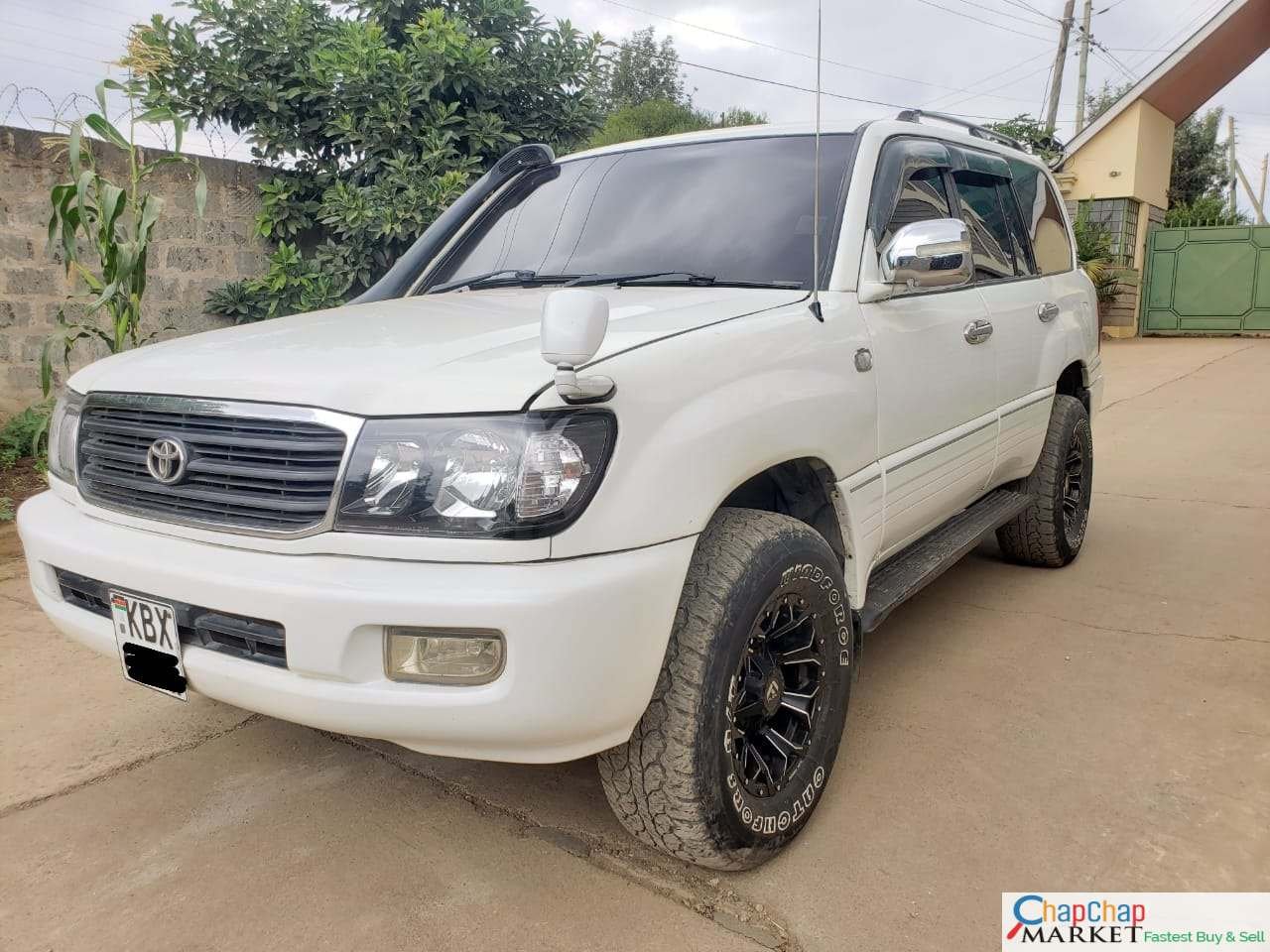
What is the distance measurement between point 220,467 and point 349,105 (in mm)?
5076

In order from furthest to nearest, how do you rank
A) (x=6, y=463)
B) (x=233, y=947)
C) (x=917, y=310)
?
1. (x=6, y=463)
2. (x=917, y=310)
3. (x=233, y=947)

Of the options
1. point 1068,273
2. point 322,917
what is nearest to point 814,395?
point 322,917

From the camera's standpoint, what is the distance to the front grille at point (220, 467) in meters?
1.85

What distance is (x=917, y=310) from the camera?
2.92 meters

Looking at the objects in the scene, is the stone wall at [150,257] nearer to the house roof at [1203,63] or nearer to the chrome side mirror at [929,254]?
the chrome side mirror at [929,254]

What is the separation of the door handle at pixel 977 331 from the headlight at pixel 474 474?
1841 millimetres

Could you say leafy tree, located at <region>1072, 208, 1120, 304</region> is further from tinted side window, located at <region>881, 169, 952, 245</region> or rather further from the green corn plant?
the green corn plant

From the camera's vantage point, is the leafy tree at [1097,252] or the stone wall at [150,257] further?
the leafy tree at [1097,252]

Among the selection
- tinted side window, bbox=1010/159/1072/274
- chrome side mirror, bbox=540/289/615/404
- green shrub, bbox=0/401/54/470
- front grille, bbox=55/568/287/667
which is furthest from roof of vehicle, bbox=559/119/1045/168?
green shrub, bbox=0/401/54/470

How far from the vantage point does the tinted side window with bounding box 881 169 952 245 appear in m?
2.98

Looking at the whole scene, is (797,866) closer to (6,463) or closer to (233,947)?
(233,947)

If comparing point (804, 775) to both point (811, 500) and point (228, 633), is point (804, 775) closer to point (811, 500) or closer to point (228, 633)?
point (811, 500)

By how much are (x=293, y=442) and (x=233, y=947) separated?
1037mm

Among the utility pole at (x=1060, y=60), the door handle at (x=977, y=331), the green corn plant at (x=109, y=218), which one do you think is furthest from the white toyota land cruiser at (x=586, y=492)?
the utility pole at (x=1060, y=60)
